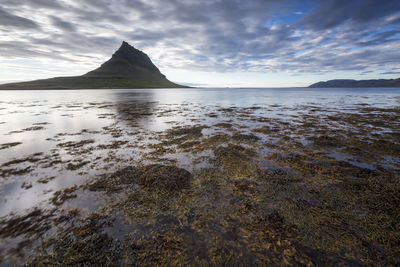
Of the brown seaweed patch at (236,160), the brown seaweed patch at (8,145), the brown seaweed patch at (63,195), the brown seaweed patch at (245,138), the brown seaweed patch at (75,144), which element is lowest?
the brown seaweed patch at (8,145)

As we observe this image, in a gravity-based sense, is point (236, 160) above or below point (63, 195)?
above

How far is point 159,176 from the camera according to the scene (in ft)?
28.6

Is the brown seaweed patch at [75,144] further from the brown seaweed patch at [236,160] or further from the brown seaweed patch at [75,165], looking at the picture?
the brown seaweed patch at [236,160]

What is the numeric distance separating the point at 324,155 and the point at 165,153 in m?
11.8

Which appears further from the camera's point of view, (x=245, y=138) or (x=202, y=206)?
(x=245, y=138)

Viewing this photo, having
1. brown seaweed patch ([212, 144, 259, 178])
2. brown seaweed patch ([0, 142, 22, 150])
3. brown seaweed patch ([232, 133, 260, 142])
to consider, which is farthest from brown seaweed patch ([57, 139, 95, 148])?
brown seaweed patch ([232, 133, 260, 142])

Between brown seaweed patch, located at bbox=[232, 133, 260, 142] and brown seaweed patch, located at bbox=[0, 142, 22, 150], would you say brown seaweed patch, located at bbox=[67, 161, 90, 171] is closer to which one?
brown seaweed patch, located at bbox=[0, 142, 22, 150]

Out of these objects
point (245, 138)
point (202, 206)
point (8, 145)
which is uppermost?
point (245, 138)

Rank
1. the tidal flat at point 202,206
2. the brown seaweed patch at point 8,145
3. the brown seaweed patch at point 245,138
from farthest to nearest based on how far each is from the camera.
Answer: the brown seaweed patch at point 245,138 < the brown seaweed patch at point 8,145 < the tidal flat at point 202,206

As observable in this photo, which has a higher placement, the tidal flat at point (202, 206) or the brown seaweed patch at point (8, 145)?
the tidal flat at point (202, 206)

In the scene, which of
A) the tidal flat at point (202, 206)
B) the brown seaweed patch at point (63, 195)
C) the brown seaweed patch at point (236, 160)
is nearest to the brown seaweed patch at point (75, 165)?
the tidal flat at point (202, 206)

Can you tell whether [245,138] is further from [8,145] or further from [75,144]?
[8,145]

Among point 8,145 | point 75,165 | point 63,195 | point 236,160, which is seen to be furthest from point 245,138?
point 8,145

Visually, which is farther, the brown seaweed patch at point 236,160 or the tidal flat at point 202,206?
the brown seaweed patch at point 236,160
